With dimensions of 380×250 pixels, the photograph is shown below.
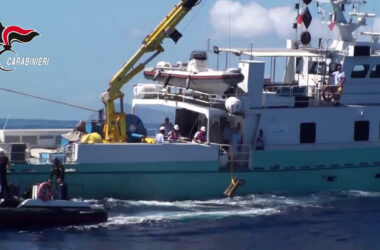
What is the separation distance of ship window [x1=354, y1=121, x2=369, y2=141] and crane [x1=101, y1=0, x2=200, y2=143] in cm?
606

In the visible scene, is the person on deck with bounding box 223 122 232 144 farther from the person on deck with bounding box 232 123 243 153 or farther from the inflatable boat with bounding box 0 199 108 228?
the inflatable boat with bounding box 0 199 108 228

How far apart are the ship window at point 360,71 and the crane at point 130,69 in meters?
5.45

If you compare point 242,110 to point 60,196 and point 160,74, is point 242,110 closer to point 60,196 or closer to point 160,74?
point 160,74

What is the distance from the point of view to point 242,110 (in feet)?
89.2

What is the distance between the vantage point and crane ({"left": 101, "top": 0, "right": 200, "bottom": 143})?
27.2 meters

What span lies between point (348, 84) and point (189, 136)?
4827 mm

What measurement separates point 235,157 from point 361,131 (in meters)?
4.22

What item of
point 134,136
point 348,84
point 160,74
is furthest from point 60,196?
point 348,84

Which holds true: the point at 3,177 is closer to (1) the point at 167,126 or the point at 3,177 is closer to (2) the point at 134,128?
(2) the point at 134,128

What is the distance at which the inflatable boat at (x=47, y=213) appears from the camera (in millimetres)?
23609

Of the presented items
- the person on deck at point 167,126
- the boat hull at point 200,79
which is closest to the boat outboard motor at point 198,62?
the boat hull at point 200,79

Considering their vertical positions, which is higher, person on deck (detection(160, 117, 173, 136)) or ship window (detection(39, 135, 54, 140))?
person on deck (detection(160, 117, 173, 136))

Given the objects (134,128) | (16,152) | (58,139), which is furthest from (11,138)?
(134,128)

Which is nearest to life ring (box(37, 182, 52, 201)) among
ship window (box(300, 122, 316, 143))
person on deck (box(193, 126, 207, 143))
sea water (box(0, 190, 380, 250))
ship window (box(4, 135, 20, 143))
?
sea water (box(0, 190, 380, 250))
